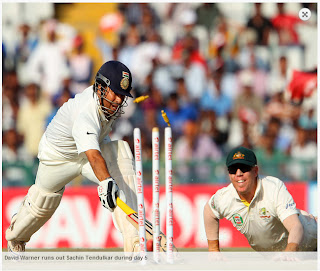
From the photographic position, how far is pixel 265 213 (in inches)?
223

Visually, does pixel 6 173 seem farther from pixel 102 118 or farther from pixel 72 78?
pixel 102 118

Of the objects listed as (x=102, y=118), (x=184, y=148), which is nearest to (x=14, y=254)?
(x=102, y=118)

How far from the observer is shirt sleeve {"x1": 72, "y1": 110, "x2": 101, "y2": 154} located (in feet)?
18.1

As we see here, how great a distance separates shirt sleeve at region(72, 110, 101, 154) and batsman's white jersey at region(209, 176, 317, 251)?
116 cm

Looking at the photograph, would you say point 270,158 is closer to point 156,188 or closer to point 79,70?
point 79,70

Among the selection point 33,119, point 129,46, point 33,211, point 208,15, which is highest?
point 208,15

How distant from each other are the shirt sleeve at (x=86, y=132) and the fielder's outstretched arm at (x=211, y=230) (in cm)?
114

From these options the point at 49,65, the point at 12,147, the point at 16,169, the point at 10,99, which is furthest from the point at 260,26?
→ the point at 16,169

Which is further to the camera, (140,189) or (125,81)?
(125,81)

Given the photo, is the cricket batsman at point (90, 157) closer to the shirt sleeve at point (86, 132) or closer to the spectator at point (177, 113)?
the shirt sleeve at point (86, 132)

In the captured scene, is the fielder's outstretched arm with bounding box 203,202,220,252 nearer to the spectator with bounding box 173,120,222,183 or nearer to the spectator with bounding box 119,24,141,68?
the spectator with bounding box 173,120,222,183

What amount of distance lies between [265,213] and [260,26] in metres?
6.25

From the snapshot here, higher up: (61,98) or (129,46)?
(129,46)

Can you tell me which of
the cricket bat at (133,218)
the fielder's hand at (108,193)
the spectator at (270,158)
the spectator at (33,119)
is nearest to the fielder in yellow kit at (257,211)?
the cricket bat at (133,218)
